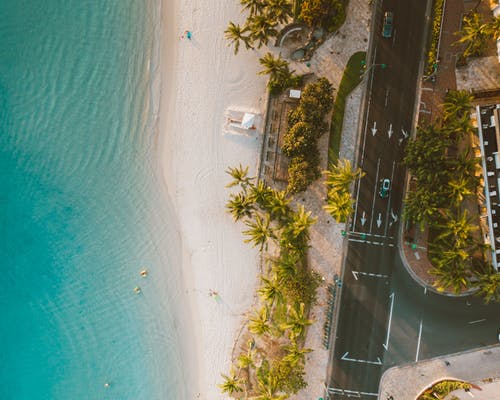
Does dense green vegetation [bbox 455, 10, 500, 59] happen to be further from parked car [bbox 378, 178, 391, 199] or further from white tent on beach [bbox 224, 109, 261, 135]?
white tent on beach [bbox 224, 109, 261, 135]

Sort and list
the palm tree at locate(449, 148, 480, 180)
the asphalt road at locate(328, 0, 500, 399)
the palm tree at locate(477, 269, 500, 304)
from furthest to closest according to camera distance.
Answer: the asphalt road at locate(328, 0, 500, 399)
the palm tree at locate(449, 148, 480, 180)
the palm tree at locate(477, 269, 500, 304)

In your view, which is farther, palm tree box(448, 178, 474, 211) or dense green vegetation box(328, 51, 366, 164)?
dense green vegetation box(328, 51, 366, 164)

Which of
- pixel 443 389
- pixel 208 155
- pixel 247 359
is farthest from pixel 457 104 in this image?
pixel 247 359

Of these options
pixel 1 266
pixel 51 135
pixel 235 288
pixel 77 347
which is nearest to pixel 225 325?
pixel 235 288

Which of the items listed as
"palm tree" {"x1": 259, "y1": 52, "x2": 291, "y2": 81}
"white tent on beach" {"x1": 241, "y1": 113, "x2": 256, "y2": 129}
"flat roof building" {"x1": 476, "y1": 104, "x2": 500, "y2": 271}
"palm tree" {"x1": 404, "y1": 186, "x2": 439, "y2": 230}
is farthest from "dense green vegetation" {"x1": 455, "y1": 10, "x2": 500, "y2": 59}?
"white tent on beach" {"x1": 241, "y1": 113, "x2": 256, "y2": 129}

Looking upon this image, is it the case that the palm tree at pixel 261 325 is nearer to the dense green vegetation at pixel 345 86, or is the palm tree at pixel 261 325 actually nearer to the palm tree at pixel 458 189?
the dense green vegetation at pixel 345 86

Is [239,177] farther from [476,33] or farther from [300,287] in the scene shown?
[476,33]
